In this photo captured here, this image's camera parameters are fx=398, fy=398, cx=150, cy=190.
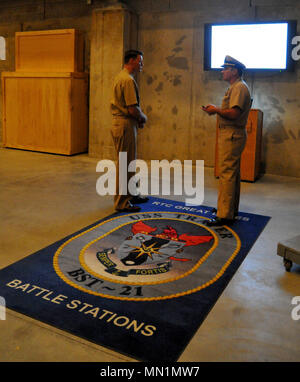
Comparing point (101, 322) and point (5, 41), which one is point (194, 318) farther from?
point (5, 41)

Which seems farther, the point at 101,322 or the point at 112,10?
the point at 112,10

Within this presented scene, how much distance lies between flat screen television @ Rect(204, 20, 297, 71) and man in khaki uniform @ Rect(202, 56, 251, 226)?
111 inches

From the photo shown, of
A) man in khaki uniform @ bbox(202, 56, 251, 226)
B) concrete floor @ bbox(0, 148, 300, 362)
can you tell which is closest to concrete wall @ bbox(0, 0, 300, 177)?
concrete floor @ bbox(0, 148, 300, 362)

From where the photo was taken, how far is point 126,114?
14.3 ft

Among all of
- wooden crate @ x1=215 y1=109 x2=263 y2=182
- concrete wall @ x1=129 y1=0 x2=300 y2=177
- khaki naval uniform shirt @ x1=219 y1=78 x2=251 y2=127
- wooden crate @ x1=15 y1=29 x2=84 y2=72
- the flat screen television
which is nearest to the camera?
khaki naval uniform shirt @ x1=219 y1=78 x2=251 y2=127

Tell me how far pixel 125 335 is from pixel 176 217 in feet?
7.44

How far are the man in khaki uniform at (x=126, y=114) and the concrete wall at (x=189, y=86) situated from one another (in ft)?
10.1

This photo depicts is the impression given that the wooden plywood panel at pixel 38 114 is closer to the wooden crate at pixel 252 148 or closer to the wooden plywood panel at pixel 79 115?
the wooden plywood panel at pixel 79 115

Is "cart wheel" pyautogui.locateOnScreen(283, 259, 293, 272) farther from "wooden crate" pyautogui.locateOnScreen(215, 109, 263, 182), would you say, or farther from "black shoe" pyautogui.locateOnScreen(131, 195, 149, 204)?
"wooden crate" pyautogui.locateOnScreen(215, 109, 263, 182)

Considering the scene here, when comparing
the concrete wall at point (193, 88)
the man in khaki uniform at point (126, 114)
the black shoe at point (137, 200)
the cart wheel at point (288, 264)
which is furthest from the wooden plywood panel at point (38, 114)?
the cart wheel at point (288, 264)

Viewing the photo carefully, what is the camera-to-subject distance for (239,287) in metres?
2.77

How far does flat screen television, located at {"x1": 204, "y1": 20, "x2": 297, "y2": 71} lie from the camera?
6.34 metres

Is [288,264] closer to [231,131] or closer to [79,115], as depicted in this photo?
[231,131]

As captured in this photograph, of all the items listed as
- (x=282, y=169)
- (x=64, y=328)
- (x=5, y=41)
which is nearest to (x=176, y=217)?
(x=64, y=328)
